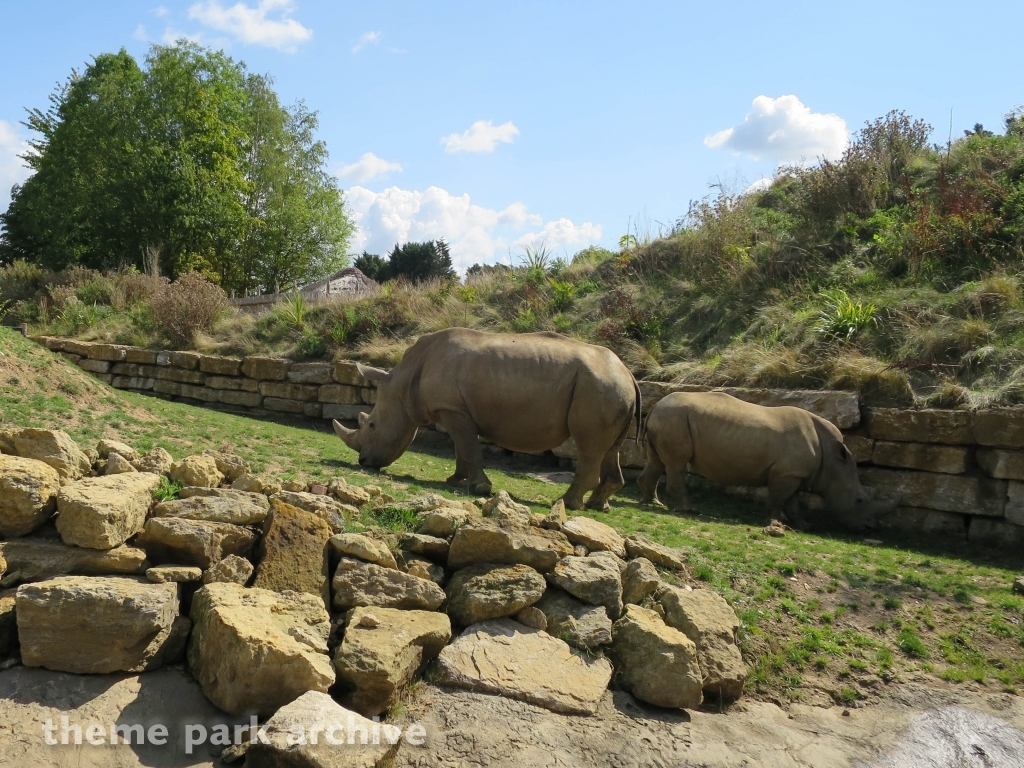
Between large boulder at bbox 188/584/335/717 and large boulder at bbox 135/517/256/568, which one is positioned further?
large boulder at bbox 135/517/256/568

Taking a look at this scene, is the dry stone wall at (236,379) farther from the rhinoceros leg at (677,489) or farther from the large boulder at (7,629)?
the large boulder at (7,629)

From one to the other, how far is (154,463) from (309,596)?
6.77 feet

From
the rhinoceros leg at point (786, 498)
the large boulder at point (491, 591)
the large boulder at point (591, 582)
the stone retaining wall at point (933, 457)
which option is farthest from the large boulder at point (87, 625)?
the stone retaining wall at point (933, 457)

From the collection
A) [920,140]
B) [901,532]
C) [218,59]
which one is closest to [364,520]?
[901,532]

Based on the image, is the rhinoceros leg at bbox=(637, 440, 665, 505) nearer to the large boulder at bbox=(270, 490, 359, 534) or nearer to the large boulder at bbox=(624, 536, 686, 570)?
the large boulder at bbox=(624, 536, 686, 570)

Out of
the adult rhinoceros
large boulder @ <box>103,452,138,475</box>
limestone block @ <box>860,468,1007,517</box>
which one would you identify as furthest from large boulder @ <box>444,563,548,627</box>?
limestone block @ <box>860,468,1007,517</box>

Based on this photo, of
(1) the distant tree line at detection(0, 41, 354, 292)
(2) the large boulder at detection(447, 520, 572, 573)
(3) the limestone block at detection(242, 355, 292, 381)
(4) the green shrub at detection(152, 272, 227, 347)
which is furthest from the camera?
(1) the distant tree line at detection(0, 41, 354, 292)

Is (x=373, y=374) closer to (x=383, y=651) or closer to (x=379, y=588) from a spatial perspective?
(x=379, y=588)

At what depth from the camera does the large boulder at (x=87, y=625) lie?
5.00 m

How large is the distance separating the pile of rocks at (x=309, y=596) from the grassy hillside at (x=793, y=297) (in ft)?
22.5

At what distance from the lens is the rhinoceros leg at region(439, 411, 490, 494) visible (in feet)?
33.2

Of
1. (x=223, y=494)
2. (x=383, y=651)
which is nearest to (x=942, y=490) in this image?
(x=383, y=651)

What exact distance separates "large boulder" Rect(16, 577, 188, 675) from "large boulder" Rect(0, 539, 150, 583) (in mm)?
346

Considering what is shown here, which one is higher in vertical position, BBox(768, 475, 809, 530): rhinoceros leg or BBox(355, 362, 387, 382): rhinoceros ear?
BBox(355, 362, 387, 382): rhinoceros ear
